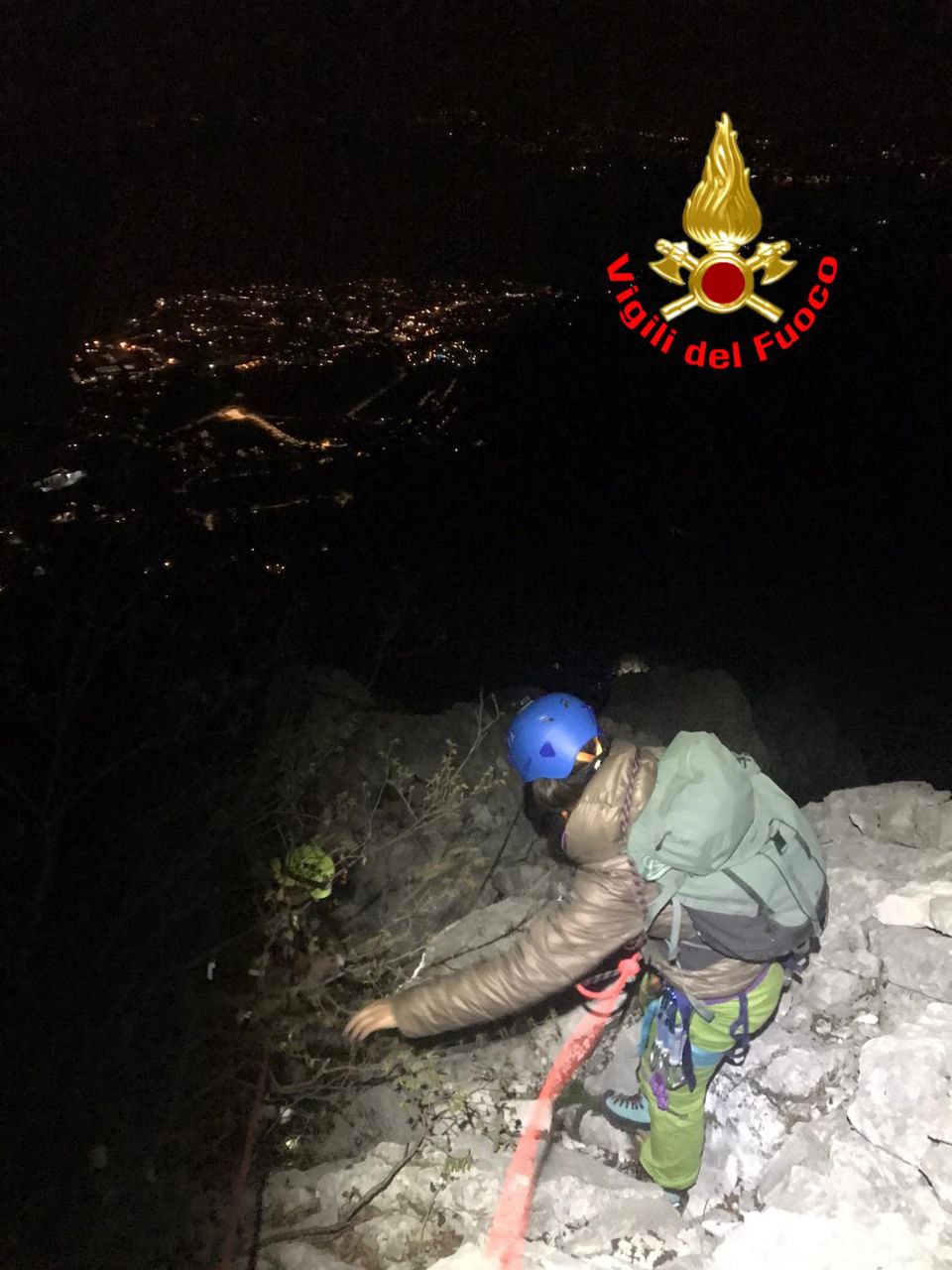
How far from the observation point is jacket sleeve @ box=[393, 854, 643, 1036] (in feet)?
7.69

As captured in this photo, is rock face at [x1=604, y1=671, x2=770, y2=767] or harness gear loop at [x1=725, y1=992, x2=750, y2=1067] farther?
rock face at [x1=604, y1=671, x2=770, y2=767]

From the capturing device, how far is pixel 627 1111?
3.03 meters

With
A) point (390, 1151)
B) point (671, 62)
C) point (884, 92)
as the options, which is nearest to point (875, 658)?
point (390, 1151)

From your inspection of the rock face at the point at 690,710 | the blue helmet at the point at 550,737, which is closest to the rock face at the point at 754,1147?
the blue helmet at the point at 550,737

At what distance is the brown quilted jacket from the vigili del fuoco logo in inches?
162

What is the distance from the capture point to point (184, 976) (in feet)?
11.7

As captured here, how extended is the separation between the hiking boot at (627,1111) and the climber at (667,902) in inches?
9.1

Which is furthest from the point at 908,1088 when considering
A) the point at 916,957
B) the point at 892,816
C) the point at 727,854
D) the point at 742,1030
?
the point at 892,816

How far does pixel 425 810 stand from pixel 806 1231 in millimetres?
2872

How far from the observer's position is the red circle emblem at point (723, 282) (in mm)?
6052

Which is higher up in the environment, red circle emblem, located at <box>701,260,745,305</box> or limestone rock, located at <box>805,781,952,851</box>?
red circle emblem, located at <box>701,260,745,305</box>

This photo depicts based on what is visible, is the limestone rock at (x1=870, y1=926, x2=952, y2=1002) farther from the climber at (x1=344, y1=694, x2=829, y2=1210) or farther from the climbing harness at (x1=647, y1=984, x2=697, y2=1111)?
the climbing harness at (x1=647, y1=984, x2=697, y2=1111)

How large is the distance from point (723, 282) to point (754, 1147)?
20.0ft

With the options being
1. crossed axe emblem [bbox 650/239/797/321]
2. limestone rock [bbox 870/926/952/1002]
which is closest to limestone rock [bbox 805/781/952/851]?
limestone rock [bbox 870/926/952/1002]
